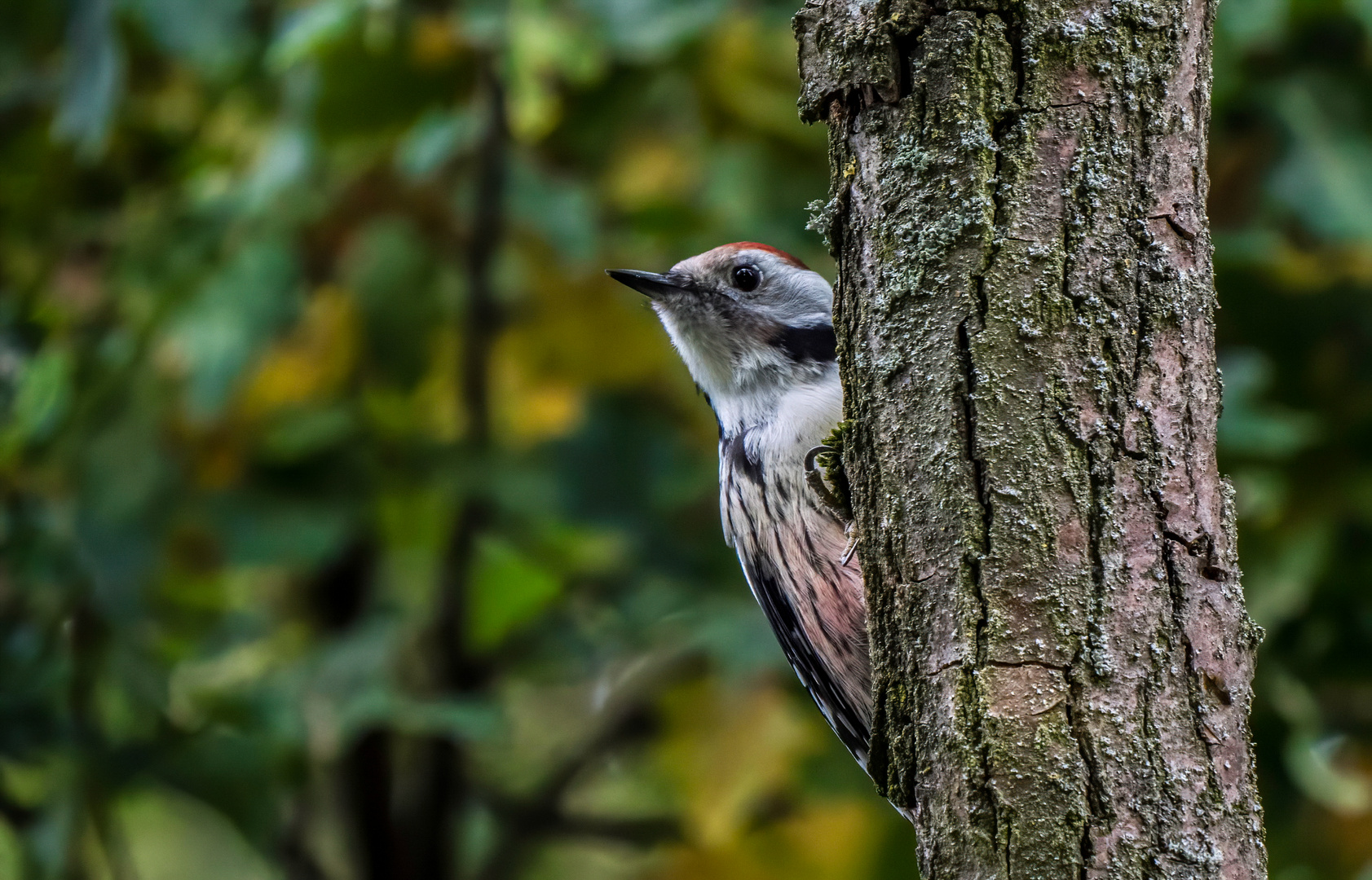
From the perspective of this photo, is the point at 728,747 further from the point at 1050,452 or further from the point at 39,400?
the point at 1050,452

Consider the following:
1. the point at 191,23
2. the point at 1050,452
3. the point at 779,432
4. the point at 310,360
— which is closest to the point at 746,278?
the point at 779,432

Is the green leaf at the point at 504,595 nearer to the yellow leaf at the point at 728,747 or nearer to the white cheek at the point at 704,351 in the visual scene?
the yellow leaf at the point at 728,747

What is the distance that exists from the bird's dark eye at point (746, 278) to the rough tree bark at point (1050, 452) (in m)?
2.14

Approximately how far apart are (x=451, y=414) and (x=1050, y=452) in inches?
142

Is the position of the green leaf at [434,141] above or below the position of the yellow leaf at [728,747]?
above

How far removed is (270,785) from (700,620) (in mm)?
1353

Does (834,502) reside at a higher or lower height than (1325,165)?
lower

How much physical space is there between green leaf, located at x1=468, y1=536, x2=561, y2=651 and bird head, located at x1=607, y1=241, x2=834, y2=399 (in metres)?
1.33

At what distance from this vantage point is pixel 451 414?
4895mm

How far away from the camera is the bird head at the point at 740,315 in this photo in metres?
3.66

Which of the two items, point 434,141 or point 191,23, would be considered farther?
point 434,141

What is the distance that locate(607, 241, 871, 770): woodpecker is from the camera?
3.30 meters

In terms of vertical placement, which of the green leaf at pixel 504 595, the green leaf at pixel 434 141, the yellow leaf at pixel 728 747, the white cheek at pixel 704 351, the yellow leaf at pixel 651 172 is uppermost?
the yellow leaf at pixel 651 172

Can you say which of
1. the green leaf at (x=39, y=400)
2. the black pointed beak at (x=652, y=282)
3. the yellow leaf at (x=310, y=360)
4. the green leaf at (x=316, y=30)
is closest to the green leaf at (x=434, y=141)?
the green leaf at (x=316, y=30)
